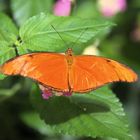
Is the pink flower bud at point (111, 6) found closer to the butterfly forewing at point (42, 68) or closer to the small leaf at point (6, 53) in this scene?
the small leaf at point (6, 53)

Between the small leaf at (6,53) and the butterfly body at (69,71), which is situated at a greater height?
the small leaf at (6,53)

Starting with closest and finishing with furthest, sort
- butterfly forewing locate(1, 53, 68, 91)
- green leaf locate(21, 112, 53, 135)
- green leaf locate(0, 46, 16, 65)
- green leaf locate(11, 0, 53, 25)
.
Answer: butterfly forewing locate(1, 53, 68, 91)
green leaf locate(0, 46, 16, 65)
green leaf locate(11, 0, 53, 25)
green leaf locate(21, 112, 53, 135)

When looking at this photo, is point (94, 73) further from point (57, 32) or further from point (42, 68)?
point (57, 32)

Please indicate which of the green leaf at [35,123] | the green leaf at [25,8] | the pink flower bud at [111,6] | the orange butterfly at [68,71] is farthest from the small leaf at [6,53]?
the pink flower bud at [111,6]

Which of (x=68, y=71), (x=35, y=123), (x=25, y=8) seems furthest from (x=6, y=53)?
(x=35, y=123)

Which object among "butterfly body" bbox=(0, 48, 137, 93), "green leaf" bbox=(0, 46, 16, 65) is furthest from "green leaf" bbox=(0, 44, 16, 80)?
"butterfly body" bbox=(0, 48, 137, 93)

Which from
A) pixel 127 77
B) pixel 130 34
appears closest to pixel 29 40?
pixel 127 77

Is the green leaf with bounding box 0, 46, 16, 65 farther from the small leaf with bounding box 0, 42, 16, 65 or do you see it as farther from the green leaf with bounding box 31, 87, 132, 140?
the green leaf with bounding box 31, 87, 132, 140
